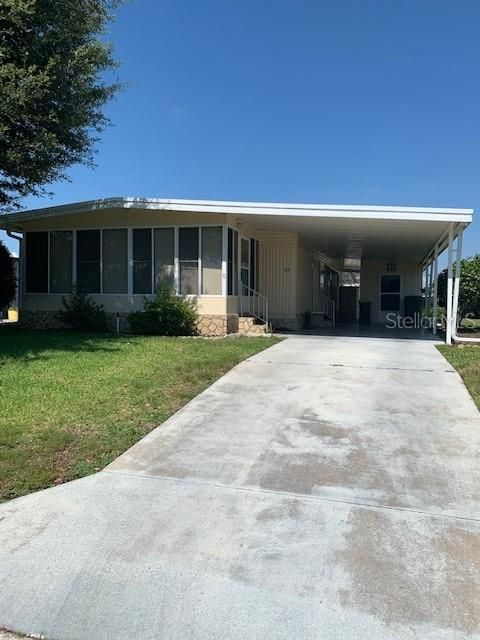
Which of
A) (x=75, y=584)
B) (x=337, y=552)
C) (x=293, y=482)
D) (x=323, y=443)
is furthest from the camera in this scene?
(x=323, y=443)

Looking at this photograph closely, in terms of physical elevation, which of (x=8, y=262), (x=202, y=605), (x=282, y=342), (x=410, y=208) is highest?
(x=410, y=208)

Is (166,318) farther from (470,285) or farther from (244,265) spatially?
(470,285)

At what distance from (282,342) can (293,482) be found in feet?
24.4

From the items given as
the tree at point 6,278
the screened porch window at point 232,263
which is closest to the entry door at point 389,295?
the screened porch window at point 232,263

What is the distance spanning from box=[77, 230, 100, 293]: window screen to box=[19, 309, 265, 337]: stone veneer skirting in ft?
3.30

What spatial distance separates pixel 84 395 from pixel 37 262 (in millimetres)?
9881

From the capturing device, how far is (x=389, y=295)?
22.8 meters

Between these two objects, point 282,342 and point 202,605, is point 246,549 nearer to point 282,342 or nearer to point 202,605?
point 202,605

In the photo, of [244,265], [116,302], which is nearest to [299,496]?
[116,302]

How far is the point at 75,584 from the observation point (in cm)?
293

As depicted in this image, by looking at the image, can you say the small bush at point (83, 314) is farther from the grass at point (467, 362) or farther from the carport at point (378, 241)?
the grass at point (467, 362)

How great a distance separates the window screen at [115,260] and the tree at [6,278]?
9.29ft

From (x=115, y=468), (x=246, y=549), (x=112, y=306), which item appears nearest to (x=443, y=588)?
(x=246, y=549)

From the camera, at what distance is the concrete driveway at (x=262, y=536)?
2.66 metres
